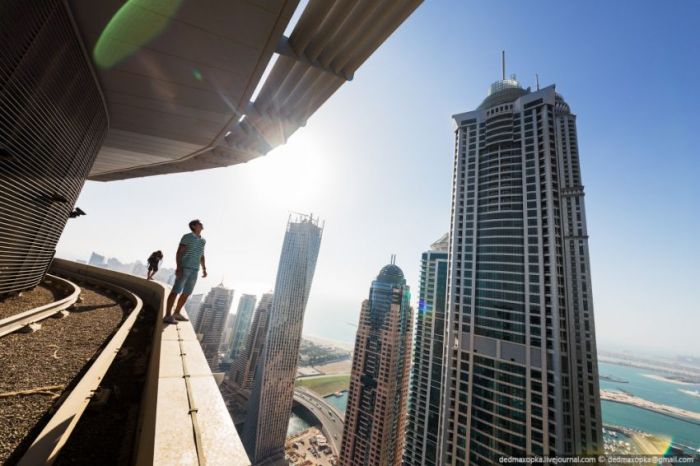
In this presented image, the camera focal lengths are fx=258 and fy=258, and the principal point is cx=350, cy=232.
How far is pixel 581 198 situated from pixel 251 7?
3847 cm

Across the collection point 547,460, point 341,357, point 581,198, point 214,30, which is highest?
point 581,198

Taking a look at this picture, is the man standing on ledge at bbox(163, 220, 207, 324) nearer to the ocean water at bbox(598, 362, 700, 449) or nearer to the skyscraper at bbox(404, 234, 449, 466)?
the skyscraper at bbox(404, 234, 449, 466)

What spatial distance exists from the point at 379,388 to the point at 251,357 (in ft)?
151

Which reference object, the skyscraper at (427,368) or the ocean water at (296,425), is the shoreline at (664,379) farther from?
the ocean water at (296,425)

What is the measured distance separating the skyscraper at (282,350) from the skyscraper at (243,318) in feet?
152

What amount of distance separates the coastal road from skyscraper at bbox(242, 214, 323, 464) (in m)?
8.17

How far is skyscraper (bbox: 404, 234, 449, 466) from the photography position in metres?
36.4

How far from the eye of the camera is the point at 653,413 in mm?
73688

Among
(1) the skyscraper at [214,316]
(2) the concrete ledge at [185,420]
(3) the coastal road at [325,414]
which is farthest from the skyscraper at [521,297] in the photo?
(1) the skyscraper at [214,316]

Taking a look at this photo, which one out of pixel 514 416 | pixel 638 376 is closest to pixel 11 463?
pixel 514 416

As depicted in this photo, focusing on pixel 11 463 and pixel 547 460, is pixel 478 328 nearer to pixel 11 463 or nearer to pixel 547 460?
pixel 547 460

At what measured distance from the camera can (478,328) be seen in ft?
91.0

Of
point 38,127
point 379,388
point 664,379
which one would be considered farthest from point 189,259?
point 664,379

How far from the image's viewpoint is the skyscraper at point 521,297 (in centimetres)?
2353
